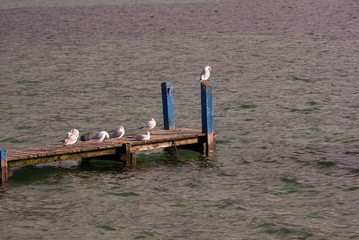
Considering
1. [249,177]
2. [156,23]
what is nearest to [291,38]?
[156,23]

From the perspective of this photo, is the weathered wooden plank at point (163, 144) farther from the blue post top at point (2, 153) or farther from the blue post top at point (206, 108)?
the blue post top at point (2, 153)

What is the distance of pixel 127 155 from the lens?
18578mm

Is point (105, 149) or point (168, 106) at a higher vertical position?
point (168, 106)

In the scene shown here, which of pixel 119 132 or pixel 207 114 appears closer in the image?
pixel 119 132

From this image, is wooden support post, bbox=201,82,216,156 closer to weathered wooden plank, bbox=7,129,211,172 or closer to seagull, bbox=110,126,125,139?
weathered wooden plank, bbox=7,129,211,172

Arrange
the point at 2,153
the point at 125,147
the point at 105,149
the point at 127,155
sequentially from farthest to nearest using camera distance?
1. the point at 127,155
2. the point at 125,147
3. the point at 105,149
4. the point at 2,153

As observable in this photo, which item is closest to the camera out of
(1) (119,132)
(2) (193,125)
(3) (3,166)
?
(3) (3,166)

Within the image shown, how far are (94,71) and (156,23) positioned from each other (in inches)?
864

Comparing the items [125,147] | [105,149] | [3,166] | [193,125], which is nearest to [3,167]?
[3,166]

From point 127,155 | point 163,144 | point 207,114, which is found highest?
Result: point 207,114

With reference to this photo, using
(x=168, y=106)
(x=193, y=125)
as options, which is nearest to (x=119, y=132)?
(x=168, y=106)

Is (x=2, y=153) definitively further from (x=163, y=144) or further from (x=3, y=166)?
(x=163, y=144)

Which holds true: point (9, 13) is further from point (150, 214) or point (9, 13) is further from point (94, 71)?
point (150, 214)

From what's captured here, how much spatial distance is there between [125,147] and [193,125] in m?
5.81
